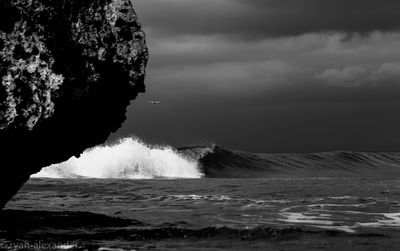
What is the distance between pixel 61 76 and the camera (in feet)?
33.0

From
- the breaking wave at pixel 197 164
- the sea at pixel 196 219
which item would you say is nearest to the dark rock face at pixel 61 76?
the sea at pixel 196 219

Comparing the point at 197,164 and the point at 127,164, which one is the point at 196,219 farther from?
the point at 197,164

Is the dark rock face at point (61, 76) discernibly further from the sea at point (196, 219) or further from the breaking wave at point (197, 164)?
the breaking wave at point (197, 164)

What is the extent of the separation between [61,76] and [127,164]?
1056 inches

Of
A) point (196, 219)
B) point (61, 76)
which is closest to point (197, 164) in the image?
point (196, 219)

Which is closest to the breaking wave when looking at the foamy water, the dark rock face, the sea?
the foamy water

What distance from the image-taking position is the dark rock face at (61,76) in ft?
32.1

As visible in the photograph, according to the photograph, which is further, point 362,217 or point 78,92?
point 362,217

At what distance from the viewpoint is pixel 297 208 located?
46.9 ft

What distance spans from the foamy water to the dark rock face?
2155cm

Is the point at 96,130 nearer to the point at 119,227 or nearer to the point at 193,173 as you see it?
the point at 119,227

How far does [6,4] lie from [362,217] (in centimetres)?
855

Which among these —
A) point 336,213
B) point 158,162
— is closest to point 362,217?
point 336,213

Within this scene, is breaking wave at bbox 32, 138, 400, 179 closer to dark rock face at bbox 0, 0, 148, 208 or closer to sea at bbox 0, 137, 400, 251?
sea at bbox 0, 137, 400, 251
